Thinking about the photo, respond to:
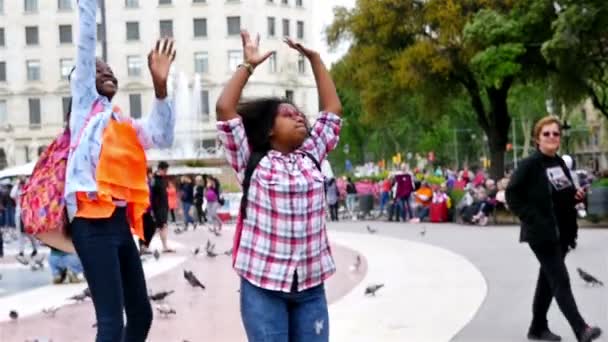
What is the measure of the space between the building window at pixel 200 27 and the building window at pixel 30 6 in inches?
479

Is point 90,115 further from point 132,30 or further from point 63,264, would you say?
point 132,30

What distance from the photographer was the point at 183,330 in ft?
28.9

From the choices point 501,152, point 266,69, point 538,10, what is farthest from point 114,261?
point 266,69

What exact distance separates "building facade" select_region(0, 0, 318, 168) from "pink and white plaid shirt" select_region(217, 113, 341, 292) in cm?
7209

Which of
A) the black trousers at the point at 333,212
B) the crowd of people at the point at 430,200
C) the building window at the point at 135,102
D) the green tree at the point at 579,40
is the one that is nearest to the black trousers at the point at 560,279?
the crowd of people at the point at 430,200

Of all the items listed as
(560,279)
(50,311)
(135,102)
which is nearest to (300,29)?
(135,102)

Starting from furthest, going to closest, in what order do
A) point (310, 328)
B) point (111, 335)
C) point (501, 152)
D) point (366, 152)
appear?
1. point (366, 152)
2. point (501, 152)
3. point (111, 335)
4. point (310, 328)

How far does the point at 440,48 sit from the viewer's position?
32.7 metres

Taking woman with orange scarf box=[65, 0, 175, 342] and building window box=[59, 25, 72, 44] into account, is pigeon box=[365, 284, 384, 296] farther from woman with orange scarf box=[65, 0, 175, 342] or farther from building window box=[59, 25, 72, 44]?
building window box=[59, 25, 72, 44]

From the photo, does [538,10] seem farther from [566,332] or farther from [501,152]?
[566,332]

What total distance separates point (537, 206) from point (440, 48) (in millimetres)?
25803

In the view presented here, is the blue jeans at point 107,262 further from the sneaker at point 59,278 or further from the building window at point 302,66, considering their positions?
the building window at point 302,66

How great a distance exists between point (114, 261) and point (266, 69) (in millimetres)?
72430

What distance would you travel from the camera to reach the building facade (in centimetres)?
7662
